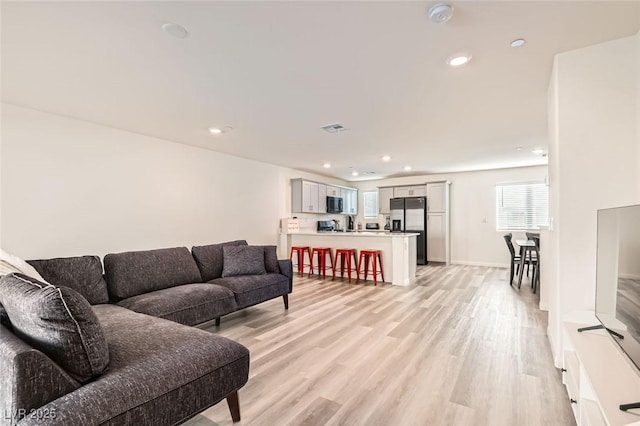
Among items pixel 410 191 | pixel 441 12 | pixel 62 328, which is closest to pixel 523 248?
pixel 410 191

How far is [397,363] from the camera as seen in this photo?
243cm

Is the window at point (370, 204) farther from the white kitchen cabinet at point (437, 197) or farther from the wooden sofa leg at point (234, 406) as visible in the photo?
the wooden sofa leg at point (234, 406)

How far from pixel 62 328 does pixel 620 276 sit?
8.38 ft

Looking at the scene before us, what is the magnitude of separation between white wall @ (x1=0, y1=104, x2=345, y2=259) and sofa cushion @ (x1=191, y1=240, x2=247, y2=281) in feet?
3.90

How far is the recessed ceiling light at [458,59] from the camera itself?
2199 millimetres

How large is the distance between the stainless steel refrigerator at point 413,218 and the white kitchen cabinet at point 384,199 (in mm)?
181

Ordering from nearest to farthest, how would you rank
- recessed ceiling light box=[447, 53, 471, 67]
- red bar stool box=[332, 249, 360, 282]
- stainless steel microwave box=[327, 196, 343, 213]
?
recessed ceiling light box=[447, 53, 471, 67] < red bar stool box=[332, 249, 360, 282] < stainless steel microwave box=[327, 196, 343, 213]

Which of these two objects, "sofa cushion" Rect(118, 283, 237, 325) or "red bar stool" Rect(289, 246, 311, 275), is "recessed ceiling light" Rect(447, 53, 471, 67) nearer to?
"sofa cushion" Rect(118, 283, 237, 325)

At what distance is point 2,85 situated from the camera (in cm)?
268

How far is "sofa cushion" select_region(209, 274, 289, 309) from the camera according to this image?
10.7 ft

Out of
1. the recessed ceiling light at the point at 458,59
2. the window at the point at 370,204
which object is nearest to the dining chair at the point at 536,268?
the recessed ceiling light at the point at 458,59

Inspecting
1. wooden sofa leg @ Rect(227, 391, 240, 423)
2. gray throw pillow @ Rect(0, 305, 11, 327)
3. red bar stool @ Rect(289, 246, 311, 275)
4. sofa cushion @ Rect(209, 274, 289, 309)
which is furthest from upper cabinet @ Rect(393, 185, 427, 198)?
gray throw pillow @ Rect(0, 305, 11, 327)

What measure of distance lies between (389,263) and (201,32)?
14.9ft

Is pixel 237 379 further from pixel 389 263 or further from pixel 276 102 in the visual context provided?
pixel 389 263
